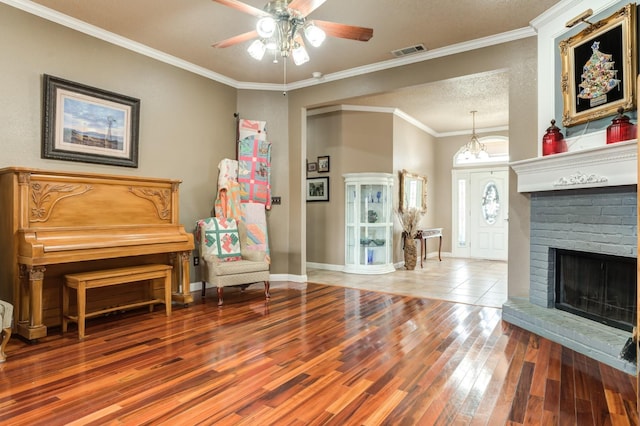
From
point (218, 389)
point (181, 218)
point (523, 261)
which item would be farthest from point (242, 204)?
point (523, 261)

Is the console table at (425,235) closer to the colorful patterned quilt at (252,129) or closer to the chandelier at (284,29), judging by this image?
the colorful patterned quilt at (252,129)

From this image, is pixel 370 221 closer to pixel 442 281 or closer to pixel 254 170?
pixel 442 281

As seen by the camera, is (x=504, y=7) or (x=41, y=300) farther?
(x=504, y=7)

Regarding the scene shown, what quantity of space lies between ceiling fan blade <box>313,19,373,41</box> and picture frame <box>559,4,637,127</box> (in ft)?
6.01

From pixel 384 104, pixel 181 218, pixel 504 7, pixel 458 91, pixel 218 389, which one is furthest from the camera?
pixel 384 104

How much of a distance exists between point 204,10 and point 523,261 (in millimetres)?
3905

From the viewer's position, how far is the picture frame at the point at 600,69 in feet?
8.96

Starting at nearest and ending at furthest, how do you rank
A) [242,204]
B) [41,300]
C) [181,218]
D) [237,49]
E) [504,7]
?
[41,300] → [504,7] → [237,49] → [181,218] → [242,204]

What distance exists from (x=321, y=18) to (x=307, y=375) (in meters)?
3.12

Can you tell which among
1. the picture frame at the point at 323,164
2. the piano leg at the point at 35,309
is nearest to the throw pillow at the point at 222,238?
the piano leg at the point at 35,309

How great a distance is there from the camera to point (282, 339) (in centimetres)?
299

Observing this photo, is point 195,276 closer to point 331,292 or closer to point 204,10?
point 331,292

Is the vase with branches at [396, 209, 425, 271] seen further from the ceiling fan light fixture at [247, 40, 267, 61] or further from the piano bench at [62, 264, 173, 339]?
the ceiling fan light fixture at [247, 40, 267, 61]

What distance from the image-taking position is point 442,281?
5.56m
